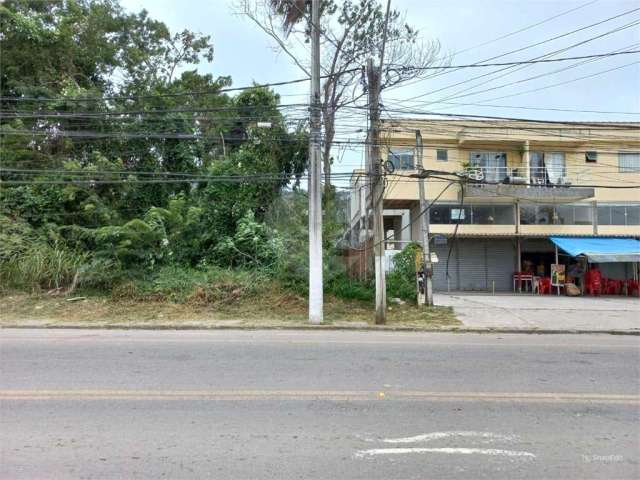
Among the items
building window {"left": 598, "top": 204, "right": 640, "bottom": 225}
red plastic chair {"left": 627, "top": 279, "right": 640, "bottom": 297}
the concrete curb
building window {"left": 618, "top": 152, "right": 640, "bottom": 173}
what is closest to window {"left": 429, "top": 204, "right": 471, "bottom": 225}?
building window {"left": 598, "top": 204, "right": 640, "bottom": 225}

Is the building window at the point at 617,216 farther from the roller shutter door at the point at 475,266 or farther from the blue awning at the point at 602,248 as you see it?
the roller shutter door at the point at 475,266

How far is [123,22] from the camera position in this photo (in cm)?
2573

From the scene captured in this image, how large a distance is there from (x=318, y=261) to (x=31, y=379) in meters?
7.69

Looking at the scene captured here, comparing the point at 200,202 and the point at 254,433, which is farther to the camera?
the point at 200,202

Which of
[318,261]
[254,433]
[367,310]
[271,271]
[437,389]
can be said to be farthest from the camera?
[271,271]

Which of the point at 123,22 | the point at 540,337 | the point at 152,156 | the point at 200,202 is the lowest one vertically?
the point at 540,337

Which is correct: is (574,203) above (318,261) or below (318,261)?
above

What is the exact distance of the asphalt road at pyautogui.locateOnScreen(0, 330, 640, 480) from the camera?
150 inches

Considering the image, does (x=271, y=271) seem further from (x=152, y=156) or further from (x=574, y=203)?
(x=574, y=203)

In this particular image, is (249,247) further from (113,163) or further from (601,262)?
(601,262)

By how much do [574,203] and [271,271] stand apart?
55.3ft

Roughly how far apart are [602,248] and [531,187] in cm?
415

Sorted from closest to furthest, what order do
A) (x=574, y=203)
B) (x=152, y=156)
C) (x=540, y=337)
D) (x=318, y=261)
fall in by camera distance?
1. (x=540, y=337)
2. (x=318, y=261)
3. (x=152, y=156)
4. (x=574, y=203)

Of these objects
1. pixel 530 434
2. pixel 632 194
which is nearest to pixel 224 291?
pixel 530 434
